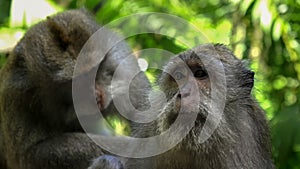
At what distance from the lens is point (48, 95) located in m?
3.77

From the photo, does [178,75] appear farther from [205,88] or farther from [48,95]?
[48,95]

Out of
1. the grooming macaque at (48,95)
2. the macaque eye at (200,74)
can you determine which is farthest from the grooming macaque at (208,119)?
the grooming macaque at (48,95)

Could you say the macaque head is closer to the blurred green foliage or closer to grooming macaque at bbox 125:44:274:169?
grooming macaque at bbox 125:44:274:169

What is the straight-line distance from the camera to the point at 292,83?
4367 millimetres

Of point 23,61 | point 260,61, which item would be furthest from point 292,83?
point 23,61

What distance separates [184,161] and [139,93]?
0.77 metres

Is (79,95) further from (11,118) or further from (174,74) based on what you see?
(174,74)

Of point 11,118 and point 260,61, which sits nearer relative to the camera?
point 11,118

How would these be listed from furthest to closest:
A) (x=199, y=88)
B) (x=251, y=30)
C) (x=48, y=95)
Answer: (x=251, y=30)
(x=48, y=95)
(x=199, y=88)

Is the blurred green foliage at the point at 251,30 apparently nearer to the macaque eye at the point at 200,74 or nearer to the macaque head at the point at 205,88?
the macaque head at the point at 205,88

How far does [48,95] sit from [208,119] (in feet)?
4.98

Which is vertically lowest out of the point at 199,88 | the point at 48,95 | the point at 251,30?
the point at 48,95

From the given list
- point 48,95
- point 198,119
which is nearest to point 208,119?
point 198,119

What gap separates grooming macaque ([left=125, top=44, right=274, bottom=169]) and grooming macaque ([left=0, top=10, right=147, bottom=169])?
1.01 m
